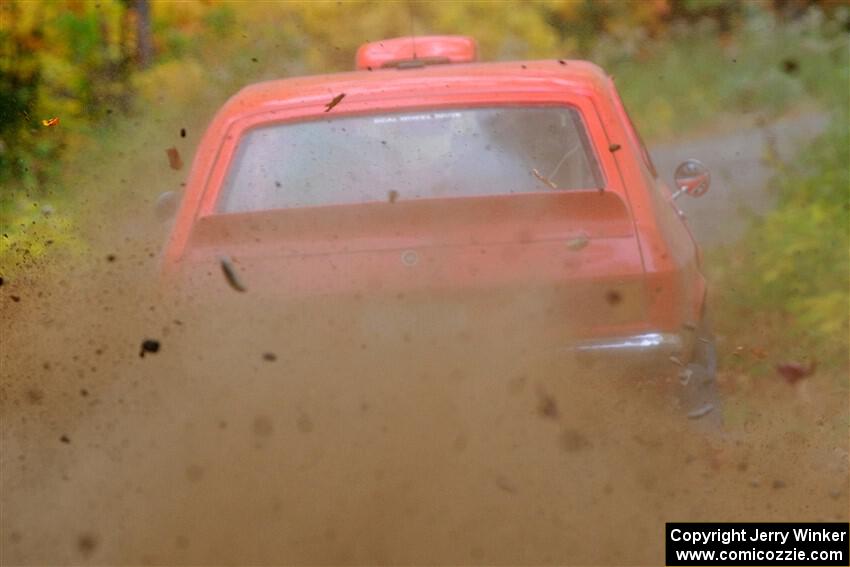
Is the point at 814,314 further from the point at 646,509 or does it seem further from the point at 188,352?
the point at 188,352

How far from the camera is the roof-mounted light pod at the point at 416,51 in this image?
693 cm

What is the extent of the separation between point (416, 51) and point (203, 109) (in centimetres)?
303

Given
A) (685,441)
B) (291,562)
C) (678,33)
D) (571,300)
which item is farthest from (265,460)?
(678,33)

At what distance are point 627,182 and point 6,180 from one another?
14.6 feet

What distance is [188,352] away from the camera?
4738mm

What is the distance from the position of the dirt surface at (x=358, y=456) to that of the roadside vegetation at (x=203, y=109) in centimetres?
164

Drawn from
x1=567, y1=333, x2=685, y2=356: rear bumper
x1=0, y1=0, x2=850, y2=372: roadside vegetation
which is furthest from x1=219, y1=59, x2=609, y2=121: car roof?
x1=0, y1=0, x2=850, y2=372: roadside vegetation

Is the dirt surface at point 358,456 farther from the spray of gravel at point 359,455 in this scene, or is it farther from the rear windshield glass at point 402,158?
the rear windshield glass at point 402,158

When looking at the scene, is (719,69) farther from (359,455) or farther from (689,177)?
(359,455)

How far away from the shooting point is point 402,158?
5.10 meters

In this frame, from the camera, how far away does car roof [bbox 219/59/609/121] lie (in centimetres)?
520

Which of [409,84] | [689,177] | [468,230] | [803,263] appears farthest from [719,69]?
[468,230]

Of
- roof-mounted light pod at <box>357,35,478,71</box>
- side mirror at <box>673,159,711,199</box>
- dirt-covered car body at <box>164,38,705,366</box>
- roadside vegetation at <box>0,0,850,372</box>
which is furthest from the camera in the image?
roadside vegetation at <box>0,0,850,372</box>

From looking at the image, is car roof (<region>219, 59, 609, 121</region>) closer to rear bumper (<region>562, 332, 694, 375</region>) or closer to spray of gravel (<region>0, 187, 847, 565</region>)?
spray of gravel (<region>0, 187, 847, 565</region>)
